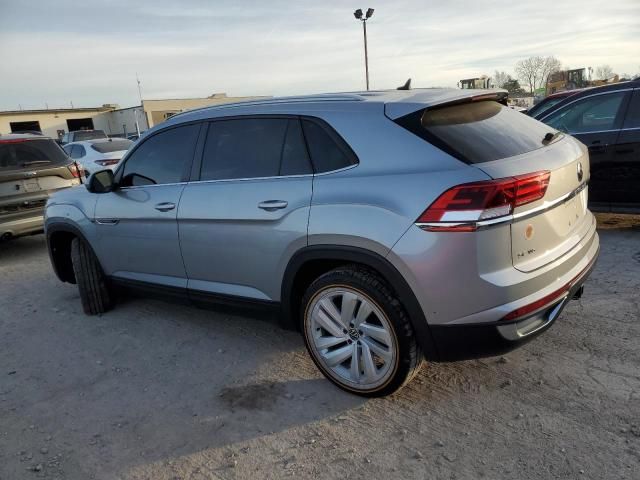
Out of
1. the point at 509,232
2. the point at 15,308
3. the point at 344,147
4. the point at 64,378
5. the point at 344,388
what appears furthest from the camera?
the point at 15,308

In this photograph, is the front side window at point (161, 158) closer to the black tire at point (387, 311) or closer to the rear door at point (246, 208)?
the rear door at point (246, 208)

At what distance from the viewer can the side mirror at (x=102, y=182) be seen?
4266 millimetres

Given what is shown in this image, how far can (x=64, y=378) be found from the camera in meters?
3.60

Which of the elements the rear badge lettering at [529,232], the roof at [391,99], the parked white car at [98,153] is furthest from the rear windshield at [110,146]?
the rear badge lettering at [529,232]

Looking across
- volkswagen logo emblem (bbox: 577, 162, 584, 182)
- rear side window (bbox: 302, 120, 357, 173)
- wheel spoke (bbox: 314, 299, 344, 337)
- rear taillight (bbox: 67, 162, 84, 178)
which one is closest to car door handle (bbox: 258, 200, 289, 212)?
rear side window (bbox: 302, 120, 357, 173)

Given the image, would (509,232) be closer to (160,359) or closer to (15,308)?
(160,359)

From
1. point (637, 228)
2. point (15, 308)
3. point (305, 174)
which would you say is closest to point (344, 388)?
point (305, 174)

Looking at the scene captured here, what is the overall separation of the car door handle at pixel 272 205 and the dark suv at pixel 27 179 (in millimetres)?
5290

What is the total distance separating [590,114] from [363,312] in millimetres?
4737

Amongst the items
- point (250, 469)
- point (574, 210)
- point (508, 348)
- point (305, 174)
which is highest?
point (305, 174)

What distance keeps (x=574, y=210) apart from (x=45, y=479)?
3204 mm

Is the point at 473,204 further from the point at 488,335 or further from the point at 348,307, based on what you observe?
the point at 348,307

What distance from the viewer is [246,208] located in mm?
3223

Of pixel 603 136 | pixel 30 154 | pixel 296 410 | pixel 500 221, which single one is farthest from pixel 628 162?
pixel 30 154
